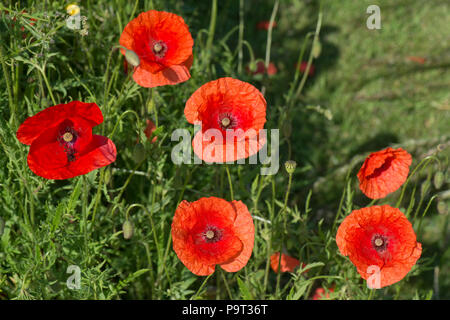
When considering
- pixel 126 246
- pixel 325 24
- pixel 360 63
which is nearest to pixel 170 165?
pixel 126 246

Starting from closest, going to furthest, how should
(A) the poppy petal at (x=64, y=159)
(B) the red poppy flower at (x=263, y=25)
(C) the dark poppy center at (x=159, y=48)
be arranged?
1. (A) the poppy petal at (x=64, y=159)
2. (C) the dark poppy center at (x=159, y=48)
3. (B) the red poppy flower at (x=263, y=25)

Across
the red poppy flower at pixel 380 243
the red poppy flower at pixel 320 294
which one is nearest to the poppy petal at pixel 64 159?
the red poppy flower at pixel 380 243

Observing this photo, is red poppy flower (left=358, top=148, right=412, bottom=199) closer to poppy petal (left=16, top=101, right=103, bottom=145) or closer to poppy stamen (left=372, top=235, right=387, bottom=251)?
poppy stamen (left=372, top=235, right=387, bottom=251)

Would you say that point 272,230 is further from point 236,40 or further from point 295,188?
point 236,40

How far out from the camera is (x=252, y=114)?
4.88 feet

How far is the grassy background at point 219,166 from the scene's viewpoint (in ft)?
5.20

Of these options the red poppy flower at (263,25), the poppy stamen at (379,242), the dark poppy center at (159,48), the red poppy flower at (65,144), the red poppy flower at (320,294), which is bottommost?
the red poppy flower at (320,294)

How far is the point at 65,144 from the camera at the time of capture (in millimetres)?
1433

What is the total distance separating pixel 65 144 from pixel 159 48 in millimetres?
378

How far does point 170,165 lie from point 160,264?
40cm

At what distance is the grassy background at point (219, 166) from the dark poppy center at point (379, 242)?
0.49ft

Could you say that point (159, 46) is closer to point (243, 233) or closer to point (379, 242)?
point (243, 233)

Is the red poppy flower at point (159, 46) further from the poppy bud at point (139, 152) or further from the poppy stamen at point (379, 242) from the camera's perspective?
the poppy stamen at point (379, 242)
